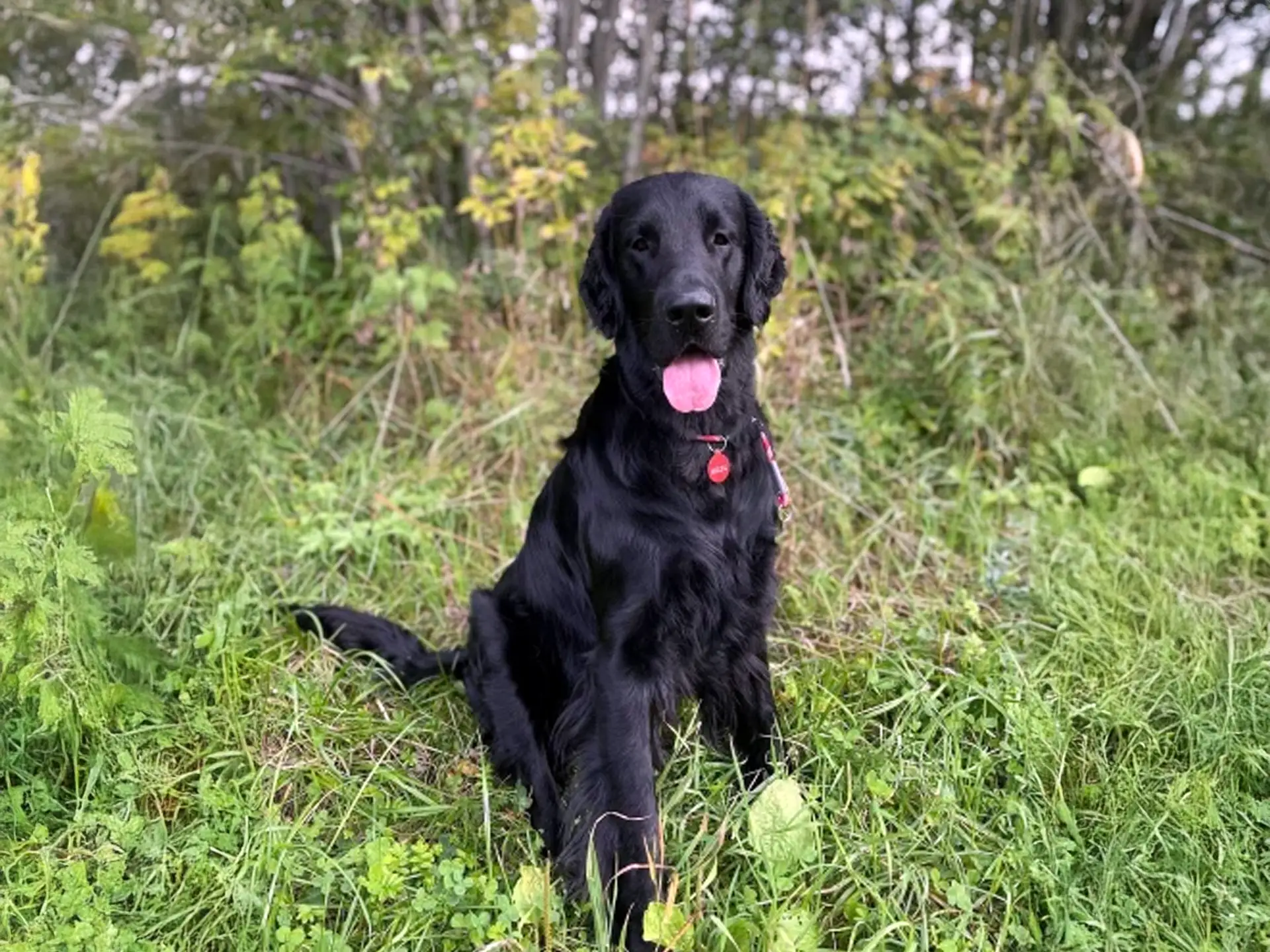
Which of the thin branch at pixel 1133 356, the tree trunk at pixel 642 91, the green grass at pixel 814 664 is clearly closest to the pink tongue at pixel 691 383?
the green grass at pixel 814 664

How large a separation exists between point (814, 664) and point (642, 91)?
9.97ft

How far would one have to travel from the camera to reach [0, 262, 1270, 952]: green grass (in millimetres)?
1901

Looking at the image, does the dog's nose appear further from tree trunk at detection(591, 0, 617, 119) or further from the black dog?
tree trunk at detection(591, 0, 617, 119)

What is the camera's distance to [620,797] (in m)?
2.01

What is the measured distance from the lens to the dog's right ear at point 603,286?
2.23 m

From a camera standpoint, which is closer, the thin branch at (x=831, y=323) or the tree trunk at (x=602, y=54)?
the thin branch at (x=831, y=323)

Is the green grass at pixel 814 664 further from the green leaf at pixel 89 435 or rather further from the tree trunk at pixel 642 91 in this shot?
the tree trunk at pixel 642 91

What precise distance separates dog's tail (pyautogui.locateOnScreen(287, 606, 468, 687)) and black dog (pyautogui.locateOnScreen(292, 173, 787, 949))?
0.71ft

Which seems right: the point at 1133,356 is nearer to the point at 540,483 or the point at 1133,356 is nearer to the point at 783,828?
the point at 540,483

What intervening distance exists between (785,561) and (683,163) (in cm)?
217

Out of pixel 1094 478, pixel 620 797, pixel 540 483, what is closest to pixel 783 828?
pixel 620 797

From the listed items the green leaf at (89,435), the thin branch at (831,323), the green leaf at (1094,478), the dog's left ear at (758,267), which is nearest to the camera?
the green leaf at (89,435)

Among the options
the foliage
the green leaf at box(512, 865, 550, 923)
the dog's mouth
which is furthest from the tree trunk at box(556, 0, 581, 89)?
the green leaf at box(512, 865, 550, 923)

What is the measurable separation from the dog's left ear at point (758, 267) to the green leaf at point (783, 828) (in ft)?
3.42
